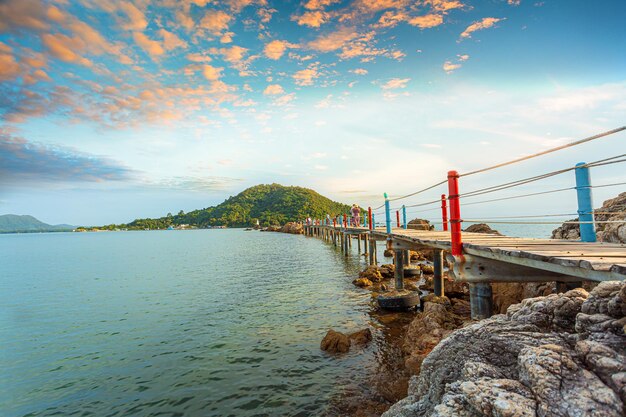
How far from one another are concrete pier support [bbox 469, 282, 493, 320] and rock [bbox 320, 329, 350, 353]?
3707 mm

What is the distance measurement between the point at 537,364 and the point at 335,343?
6631mm

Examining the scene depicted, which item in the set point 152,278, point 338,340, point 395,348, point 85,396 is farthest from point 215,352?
point 152,278

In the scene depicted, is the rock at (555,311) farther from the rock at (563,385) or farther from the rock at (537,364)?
the rock at (563,385)

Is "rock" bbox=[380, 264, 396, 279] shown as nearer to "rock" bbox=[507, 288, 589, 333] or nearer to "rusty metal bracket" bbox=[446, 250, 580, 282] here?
"rusty metal bracket" bbox=[446, 250, 580, 282]

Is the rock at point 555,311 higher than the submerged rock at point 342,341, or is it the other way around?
the rock at point 555,311

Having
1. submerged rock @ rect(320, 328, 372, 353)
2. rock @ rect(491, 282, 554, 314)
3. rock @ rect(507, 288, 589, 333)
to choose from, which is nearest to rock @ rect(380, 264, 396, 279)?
rock @ rect(491, 282, 554, 314)

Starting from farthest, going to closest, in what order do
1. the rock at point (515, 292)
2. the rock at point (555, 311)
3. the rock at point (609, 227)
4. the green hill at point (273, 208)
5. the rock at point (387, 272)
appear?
1. the green hill at point (273, 208)
2. the rock at point (387, 272)
3. the rock at point (515, 292)
4. the rock at point (609, 227)
5. the rock at point (555, 311)

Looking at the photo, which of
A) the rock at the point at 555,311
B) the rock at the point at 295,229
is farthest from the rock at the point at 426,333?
the rock at the point at 295,229

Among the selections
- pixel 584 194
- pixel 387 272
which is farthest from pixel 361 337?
pixel 387 272

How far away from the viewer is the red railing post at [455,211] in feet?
19.4

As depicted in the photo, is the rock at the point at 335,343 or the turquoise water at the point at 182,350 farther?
the rock at the point at 335,343

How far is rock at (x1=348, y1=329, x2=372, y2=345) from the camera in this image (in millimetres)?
8810

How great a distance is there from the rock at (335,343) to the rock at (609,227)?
6.33 meters

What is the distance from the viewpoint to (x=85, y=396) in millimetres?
7219
